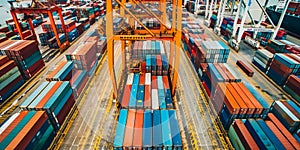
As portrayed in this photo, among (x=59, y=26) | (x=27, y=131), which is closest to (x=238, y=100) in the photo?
(x=27, y=131)

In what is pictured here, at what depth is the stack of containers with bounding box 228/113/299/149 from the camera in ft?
43.6

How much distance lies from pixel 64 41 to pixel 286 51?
52.9 m

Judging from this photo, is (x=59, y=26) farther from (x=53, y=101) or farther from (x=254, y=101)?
(x=254, y=101)

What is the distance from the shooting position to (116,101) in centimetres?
2233

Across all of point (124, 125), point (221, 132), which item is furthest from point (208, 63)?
point (124, 125)

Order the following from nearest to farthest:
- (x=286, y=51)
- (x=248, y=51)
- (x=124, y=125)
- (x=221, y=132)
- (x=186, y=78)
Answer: (x=124, y=125), (x=221, y=132), (x=186, y=78), (x=286, y=51), (x=248, y=51)

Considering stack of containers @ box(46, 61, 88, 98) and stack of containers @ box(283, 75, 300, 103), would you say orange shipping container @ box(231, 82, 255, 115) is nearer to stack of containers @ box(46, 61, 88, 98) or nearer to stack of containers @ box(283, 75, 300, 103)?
stack of containers @ box(283, 75, 300, 103)

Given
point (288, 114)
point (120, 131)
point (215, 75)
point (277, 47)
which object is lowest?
point (288, 114)

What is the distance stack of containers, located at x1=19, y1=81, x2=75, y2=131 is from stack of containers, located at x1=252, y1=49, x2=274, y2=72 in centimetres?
3490

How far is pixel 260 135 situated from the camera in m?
14.1

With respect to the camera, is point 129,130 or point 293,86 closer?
point 129,130

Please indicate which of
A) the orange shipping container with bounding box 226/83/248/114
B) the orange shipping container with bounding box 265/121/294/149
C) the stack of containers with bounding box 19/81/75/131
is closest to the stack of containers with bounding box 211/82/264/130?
the orange shipping container with bounding box 226/83/248/114

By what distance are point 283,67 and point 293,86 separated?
139 inches

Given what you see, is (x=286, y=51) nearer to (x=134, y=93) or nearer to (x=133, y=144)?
(x=134, y=93)
